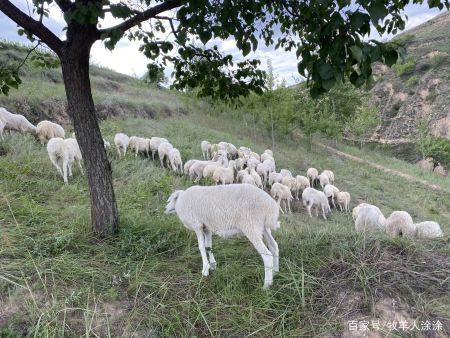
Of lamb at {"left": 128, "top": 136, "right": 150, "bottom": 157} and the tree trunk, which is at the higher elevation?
the tree trunk

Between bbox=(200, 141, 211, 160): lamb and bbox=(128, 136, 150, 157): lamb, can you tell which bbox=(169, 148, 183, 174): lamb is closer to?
bbox=(128, 136, 150, 157): lamb

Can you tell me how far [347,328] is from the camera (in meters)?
2.64

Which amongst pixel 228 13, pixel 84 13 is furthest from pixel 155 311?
pixel 228 13

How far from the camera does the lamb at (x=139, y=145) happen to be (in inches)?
471

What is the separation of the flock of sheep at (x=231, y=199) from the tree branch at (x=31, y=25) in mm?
2286

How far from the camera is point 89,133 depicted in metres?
3.90

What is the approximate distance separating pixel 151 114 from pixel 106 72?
12427 millimetres

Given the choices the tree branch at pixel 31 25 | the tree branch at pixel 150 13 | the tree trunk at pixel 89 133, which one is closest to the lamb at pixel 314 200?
the tree trunk at pixel 89 133

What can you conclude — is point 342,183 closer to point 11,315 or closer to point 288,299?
point 288,299

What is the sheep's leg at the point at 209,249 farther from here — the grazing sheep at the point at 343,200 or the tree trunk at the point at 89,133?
the grazing sheep at the point at 343,200

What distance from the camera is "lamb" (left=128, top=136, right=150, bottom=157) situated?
12.0 metres

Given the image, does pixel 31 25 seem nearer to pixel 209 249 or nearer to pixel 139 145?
pixel 209 249

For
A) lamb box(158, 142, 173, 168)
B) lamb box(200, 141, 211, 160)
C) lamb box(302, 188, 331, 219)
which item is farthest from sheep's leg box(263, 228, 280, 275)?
lamb box(200, 141, 211, 160)

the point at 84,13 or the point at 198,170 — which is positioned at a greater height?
the point at 84,13
